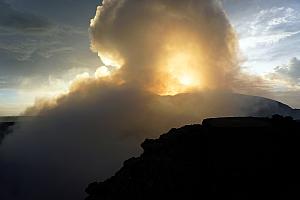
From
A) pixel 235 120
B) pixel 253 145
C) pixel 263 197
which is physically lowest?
pixel 263 197

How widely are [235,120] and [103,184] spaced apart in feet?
88.7

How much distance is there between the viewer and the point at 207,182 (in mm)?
54000

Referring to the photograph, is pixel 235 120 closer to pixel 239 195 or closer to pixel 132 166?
pixel 239 195

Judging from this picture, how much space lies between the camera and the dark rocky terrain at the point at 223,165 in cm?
5188

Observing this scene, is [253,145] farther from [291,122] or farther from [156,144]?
[156,144]

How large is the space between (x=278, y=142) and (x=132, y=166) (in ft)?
83.5

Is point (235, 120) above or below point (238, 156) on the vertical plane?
above

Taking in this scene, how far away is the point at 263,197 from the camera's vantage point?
49.7 meters

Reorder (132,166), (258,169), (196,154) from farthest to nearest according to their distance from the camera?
(132,166) → (196,154) → (258,169)

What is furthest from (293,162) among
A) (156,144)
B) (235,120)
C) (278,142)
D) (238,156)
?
(156,144)

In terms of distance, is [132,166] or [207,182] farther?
[132,166]

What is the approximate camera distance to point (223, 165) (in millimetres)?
55375

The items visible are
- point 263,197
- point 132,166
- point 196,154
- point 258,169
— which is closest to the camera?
point 263,197

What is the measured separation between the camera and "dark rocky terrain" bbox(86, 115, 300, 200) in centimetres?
5188
